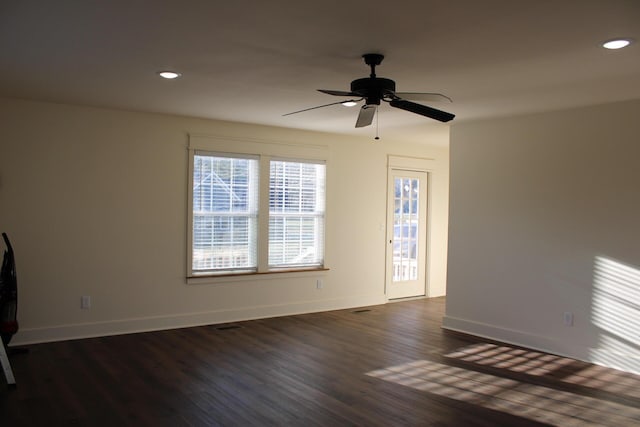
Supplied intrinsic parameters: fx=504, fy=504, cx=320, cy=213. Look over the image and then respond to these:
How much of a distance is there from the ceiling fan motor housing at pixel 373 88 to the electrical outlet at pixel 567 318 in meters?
2.96

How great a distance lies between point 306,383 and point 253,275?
2.39 m

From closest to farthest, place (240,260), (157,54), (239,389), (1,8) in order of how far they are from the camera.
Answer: (1,8) → (157,54) → (239,389) → (240,260)

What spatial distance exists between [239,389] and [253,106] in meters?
2.64

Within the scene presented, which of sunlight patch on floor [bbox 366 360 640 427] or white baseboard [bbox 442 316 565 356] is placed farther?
white baseboard [bbox 442 316 565 356]

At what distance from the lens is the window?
576 cm

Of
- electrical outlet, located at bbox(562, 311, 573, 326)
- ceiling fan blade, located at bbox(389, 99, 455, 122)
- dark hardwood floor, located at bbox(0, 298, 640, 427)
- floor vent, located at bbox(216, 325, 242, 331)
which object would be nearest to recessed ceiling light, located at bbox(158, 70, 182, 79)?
ceiling fan blade, located at bbox(389, 99, 455, 122)

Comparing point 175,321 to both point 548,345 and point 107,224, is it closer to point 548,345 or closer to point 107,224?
point 107,224

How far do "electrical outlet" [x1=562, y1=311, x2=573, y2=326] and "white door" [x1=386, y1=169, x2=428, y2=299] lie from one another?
282cm

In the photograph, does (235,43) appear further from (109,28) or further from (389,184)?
(389,184)

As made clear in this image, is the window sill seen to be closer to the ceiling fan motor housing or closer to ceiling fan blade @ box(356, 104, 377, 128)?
ceiling fan blade @ box(356, 104, 377, 128)

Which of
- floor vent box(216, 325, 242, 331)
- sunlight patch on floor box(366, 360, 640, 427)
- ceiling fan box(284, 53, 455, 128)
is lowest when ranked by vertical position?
sunlight patch on floor box(366, 360, 640, 427)

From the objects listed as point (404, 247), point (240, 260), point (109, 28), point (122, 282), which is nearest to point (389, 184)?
point (404, 247)

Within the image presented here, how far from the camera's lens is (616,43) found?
287 cm

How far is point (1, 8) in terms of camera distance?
8.22ft
